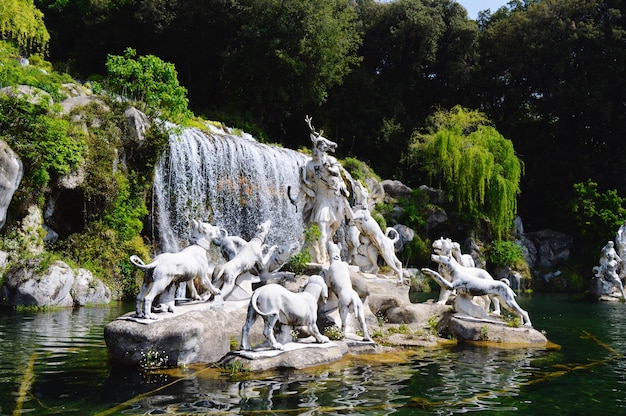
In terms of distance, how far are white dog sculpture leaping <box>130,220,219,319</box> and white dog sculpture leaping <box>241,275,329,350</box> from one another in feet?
3.67

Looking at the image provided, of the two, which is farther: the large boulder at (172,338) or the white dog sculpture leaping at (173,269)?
the white dog sculpture leaping at (173,269)

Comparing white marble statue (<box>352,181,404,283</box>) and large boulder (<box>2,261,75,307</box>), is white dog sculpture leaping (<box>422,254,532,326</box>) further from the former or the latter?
large boulder (<box>2,261,75,307</box>)

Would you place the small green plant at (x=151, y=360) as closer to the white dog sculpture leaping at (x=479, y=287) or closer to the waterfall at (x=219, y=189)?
the white dog sculpture leaping at (x=479, y=287)

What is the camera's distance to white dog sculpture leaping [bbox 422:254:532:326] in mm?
10664

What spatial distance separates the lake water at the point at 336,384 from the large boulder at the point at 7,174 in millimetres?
5522

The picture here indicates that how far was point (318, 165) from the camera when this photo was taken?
11516 millimetres

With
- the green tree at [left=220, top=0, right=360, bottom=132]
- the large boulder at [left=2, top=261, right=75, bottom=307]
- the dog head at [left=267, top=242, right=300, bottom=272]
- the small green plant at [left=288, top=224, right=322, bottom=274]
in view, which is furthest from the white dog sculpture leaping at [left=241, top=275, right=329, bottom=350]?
the green tree at [left=220, top=0, right=360, bottom=132]

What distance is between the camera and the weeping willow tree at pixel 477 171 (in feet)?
92.6

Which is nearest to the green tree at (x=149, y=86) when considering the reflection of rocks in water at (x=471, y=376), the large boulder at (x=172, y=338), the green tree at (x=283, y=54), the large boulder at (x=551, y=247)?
the green tree at (x=283, y=54)

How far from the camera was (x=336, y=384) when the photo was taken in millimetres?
6699

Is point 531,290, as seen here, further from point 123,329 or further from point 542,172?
point 123,329

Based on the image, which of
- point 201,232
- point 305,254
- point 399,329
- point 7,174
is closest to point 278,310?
point 201,232

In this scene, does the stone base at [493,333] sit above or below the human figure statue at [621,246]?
below

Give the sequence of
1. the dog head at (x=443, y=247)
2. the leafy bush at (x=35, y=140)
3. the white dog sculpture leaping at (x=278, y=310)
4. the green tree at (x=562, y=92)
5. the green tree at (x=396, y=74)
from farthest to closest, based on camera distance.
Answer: the green tree at (x=396, y=74) < the green tree at (x=562, y=92) < the leafy bush at (x=35, y=140) < the dog head at (x=443, y=247) < the white dog sculpture leaping at (x=278, y=310)
